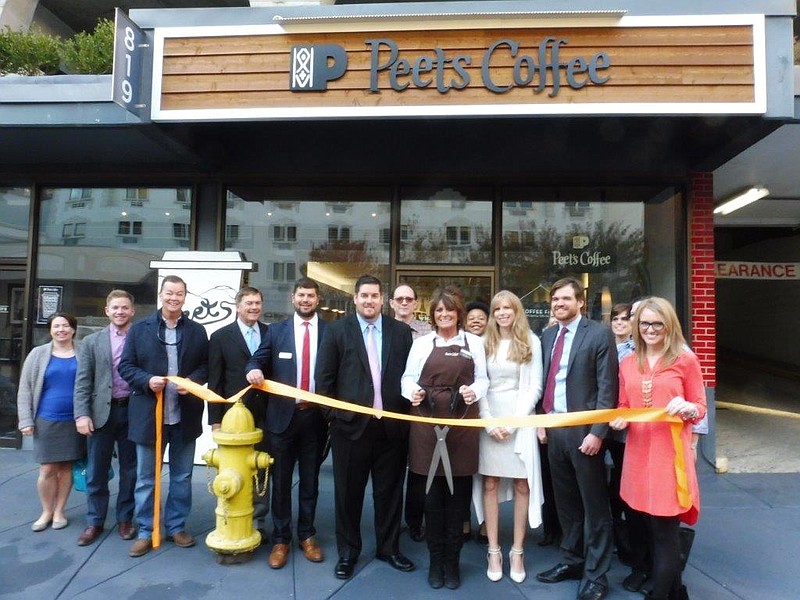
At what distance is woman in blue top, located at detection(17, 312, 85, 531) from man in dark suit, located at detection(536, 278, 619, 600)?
Result: 3.68 metres

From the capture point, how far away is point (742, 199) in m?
8.06

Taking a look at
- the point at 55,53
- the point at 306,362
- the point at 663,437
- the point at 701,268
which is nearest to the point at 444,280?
the point at 701,268

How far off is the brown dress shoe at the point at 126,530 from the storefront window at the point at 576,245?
15.4 ft

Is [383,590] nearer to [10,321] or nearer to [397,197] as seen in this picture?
[397,197]

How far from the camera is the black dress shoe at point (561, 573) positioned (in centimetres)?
365

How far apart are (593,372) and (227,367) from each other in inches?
105

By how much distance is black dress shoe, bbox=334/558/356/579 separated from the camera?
3.69 meters

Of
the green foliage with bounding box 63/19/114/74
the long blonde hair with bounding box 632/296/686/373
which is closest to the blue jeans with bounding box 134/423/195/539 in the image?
the long blonde hair with bounding box 632/296/686/373

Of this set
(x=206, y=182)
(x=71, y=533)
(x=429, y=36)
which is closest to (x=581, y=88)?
(x=429, y=36)

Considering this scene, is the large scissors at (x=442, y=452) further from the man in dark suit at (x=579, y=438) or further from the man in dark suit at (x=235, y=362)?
the man in dark suit at (x=235, y=362)

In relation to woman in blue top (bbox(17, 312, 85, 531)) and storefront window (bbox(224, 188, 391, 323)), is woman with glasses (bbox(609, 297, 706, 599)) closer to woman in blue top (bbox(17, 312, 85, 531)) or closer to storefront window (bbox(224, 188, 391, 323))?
woman in blue top (bbox(17, 312, 85, 531))

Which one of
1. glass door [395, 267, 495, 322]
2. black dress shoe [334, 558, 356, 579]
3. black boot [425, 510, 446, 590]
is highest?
glass door [395, 267, 495, 322]

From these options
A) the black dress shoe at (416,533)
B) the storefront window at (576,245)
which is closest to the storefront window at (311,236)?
the storefront window at (576,245)

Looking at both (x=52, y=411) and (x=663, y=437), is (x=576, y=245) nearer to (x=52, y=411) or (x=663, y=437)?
(x=663, y=437)
